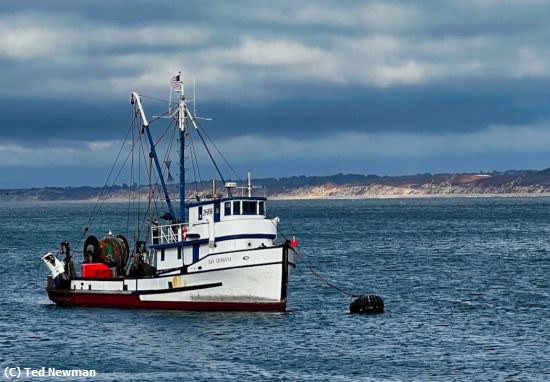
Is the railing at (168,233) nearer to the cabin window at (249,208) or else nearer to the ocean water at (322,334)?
the cabin window at (249,208)

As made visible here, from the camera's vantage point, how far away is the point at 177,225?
6144 centimetres

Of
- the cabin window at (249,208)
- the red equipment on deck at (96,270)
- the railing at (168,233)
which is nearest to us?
the cabin window at (249,208)

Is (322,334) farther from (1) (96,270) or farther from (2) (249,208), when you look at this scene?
(1) (96,270)

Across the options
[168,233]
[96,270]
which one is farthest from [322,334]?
[96,270]

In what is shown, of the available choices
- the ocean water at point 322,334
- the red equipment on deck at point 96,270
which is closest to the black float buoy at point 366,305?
the ocean water at point 322,334

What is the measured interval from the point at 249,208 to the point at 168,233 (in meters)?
6.43

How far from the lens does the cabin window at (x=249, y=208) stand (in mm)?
59656

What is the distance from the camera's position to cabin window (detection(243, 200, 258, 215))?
59.7 m

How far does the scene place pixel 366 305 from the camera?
62312mm

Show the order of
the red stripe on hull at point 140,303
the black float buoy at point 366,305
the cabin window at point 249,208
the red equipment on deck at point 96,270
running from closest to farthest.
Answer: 1. the red stripe on hull at point 140,303
2. the cabin window at point 249,208
3. the black float buoy at point 366,305
4. the red equipment on deck at point 96,270

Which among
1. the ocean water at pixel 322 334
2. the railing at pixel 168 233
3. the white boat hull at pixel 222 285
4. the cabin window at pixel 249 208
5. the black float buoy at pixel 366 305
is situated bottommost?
the ocean water at pixel 322 334

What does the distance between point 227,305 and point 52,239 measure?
95.7 m

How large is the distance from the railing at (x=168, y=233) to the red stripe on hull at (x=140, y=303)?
12.4 feet

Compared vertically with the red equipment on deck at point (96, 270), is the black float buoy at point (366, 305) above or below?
below
